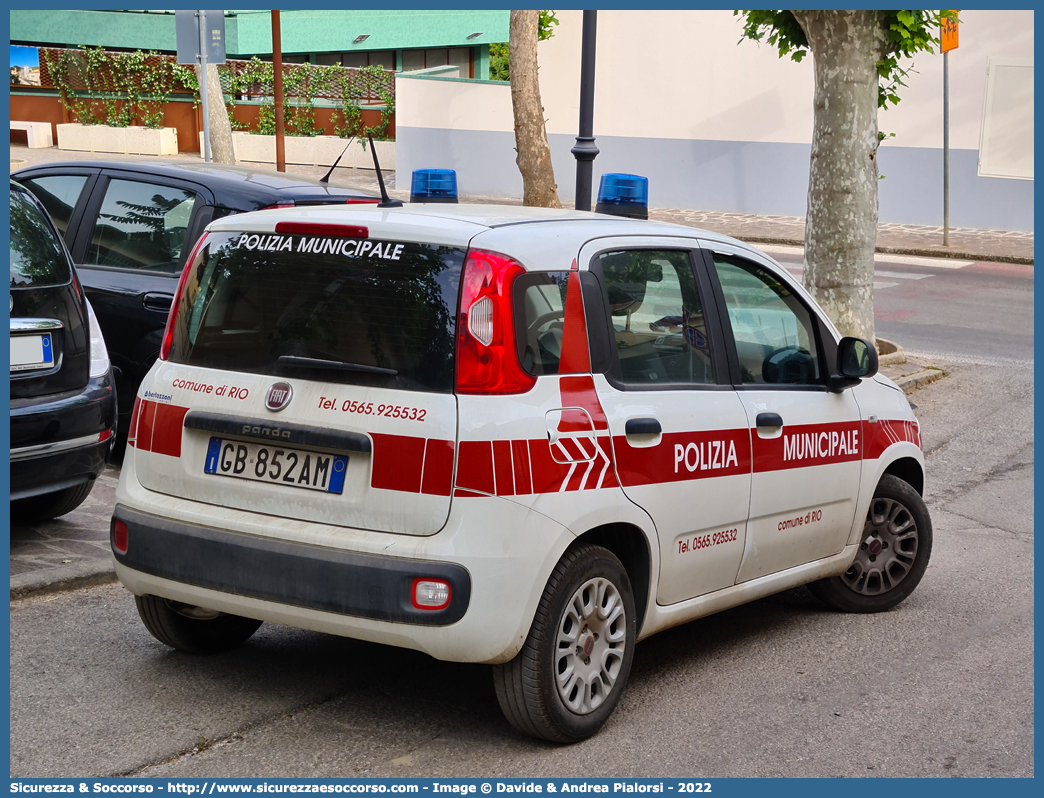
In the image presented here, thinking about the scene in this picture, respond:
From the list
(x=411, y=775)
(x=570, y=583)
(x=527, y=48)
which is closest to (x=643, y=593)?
(x=570, y=583)

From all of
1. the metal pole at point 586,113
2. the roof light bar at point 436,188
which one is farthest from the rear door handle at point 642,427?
the metal pole at point 586,113

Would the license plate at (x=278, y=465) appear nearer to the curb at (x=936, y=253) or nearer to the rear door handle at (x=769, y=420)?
the rear door handle at (x=769, y=420)

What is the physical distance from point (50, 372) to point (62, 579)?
3.19 ft

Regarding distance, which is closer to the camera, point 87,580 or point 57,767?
point 57,767

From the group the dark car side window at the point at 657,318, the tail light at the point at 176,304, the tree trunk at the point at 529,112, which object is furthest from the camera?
the tree trunk at the point at 529,112

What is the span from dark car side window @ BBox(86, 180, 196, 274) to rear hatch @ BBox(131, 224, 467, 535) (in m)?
3.02

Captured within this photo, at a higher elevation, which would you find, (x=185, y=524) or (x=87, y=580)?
(x=185, y=524)

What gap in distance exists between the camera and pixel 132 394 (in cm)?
764

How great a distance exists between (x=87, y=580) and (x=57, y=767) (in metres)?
1.90

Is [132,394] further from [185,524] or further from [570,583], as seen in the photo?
[570,583]

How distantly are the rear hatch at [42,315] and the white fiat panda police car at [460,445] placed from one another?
5.09 feet

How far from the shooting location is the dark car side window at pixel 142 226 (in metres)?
7.37

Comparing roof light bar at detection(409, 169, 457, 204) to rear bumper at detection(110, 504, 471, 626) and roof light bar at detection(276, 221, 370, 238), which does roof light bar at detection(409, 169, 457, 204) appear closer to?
roof light bar at detection(276, 221, 370, 238)

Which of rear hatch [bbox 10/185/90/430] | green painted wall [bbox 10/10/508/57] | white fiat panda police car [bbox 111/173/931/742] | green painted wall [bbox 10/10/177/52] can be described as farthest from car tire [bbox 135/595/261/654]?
green painted wall [bbox 10/10/177/52]
